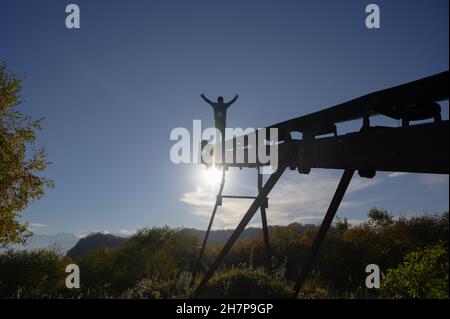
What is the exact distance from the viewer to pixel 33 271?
13.2 meters

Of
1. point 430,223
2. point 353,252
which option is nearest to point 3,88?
point 353,252

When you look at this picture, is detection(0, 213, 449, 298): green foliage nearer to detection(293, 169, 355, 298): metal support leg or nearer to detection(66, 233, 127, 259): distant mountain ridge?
detection(293, 169, 355, 298): metal support leg

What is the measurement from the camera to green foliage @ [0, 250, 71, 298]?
41.0ft

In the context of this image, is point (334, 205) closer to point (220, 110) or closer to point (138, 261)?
point (220, 110)

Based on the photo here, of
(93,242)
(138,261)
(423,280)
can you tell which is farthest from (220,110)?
(93,242)

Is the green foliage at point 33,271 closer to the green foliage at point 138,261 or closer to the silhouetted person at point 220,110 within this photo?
the green foliage at point 138,261

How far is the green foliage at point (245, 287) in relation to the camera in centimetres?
546

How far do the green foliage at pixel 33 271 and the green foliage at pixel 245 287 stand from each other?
8.72m

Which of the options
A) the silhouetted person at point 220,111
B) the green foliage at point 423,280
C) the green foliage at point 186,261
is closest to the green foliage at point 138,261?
the green foliage at point 186,261

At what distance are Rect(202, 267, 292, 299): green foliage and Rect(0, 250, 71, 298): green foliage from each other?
28.6 ft

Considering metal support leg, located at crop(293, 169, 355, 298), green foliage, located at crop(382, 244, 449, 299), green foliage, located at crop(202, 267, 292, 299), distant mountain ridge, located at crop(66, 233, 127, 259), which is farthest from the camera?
distant mountain ridge, located at crop(66, 233, 127, 259)

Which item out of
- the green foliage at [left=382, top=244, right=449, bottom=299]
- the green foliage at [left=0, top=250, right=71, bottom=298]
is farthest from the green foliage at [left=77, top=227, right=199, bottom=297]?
the green foliage at [left=382, top=244, right=449, bottom=299]
